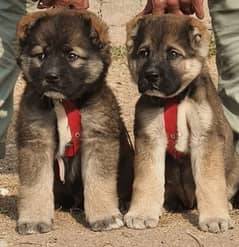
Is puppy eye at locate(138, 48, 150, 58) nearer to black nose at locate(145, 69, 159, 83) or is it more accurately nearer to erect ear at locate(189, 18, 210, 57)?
black nose at locate(145, 69, 159, 83)

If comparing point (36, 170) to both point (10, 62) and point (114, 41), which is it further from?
point (114, 41)

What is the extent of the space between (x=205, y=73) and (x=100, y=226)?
1.45 metres

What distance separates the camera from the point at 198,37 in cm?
653

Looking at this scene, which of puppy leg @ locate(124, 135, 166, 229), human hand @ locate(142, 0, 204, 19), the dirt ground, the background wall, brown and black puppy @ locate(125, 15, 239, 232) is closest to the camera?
the dirt ground

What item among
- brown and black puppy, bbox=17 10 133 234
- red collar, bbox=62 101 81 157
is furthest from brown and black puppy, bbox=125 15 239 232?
red collar, bbox=62 101 81 157

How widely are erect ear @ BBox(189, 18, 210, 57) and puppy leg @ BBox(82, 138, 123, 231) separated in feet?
3.15

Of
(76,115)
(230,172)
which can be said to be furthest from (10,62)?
(230,172)

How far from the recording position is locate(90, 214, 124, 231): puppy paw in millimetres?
6453

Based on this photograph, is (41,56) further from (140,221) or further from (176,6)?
(140,221)

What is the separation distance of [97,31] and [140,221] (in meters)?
1.48

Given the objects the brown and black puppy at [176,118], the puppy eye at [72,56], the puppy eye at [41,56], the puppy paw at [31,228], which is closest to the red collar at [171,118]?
the brown and black puppy at [176,118]

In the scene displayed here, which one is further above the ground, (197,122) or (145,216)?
(197,122)

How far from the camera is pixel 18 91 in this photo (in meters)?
11.8

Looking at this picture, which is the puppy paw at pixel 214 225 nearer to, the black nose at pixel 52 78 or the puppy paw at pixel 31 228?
the puppy paw at pixel 31 228
